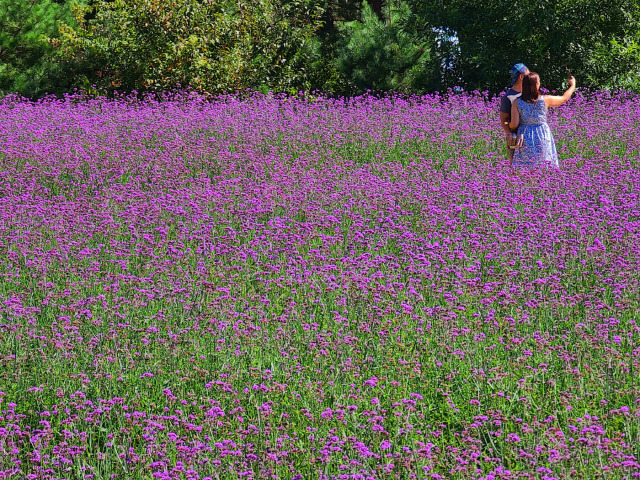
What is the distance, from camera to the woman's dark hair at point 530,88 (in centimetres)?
882

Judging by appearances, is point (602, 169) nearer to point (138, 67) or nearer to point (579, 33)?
point (579, 33)

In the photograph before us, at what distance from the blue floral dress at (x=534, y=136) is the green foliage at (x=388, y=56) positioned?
840cm

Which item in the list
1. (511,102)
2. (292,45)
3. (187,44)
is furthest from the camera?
(292,45)

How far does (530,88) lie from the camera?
8.89m

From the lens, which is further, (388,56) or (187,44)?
(388,56)

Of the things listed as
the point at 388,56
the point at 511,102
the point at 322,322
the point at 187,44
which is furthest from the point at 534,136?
the point at 388,56

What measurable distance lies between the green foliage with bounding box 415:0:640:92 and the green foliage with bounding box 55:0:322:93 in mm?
2858

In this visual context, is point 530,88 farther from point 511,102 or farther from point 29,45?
point 29,45

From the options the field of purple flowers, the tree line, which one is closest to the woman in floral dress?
the field of purple flowers

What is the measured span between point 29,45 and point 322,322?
14.5 meters

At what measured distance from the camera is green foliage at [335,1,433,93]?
17.4m

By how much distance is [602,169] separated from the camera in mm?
8430

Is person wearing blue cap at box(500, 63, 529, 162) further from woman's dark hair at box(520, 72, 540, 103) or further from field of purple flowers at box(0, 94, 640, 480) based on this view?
field of purple flowers at box(0, 94, 640, 480)

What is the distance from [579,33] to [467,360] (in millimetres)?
12760
